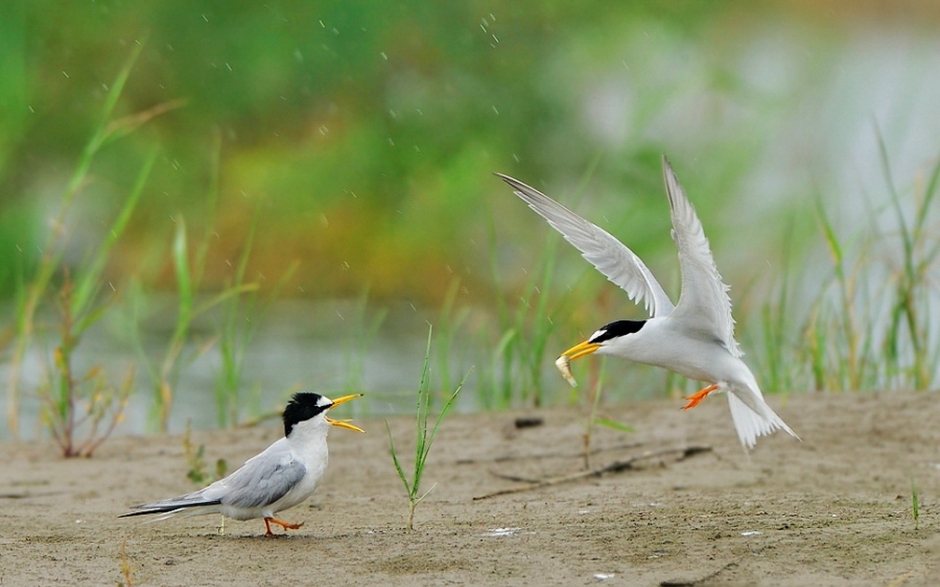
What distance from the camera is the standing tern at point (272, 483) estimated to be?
12.3ft

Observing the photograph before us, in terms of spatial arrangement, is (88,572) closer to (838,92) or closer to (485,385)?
(485,385)

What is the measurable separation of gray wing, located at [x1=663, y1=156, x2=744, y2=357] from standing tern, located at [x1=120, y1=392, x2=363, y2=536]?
3.76 feet

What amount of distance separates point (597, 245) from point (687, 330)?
0.58 meters

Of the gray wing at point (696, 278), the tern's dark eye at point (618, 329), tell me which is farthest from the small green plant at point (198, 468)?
the gray wing at point (696, 278)

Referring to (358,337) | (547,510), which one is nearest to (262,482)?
(547,510)

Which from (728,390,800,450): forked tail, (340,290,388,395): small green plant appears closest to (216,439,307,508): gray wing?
(728,390,800,450): forked tail

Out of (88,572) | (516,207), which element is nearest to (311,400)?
(88,572)

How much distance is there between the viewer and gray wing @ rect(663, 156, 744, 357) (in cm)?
381

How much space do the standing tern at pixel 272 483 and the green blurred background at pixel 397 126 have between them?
7.67 metres

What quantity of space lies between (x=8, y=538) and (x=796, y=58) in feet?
40.3

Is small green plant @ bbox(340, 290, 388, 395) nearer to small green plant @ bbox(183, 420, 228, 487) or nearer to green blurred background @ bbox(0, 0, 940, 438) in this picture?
green blurred background @ bbox(0, 0, 940, 438)

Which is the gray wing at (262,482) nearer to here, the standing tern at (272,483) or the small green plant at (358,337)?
the standing tern at (272,483)

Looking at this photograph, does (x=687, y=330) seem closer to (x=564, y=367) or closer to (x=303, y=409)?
(x=564, y=367)

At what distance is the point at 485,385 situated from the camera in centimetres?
674
